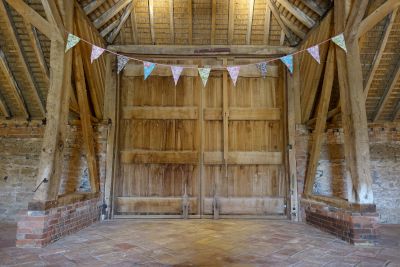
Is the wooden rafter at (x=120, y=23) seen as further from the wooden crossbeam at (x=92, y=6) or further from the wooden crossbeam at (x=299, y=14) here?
the wooden crossbeam at (x=299, y=14)

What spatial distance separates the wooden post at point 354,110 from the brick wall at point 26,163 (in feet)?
12.6

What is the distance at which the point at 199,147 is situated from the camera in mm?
5340

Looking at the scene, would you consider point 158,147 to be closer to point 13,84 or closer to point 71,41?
point 71,41

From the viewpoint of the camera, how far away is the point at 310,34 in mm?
4852

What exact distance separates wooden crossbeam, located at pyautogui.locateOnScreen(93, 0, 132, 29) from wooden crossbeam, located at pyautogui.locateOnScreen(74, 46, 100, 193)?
36.9 inches

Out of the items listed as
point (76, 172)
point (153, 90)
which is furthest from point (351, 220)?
point (76, 172)

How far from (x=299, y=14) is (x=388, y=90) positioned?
187cm

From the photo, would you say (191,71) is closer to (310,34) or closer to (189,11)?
(189,11)

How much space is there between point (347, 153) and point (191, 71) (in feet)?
10.3

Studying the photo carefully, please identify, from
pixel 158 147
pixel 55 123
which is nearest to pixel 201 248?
pixel 55 123

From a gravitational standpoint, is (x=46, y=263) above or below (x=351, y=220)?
below

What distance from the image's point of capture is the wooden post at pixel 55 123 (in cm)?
334

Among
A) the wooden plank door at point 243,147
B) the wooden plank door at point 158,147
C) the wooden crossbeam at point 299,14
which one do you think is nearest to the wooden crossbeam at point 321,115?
the wooden plank door at point 243,147

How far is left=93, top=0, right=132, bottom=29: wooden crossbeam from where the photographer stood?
15.6 feet
